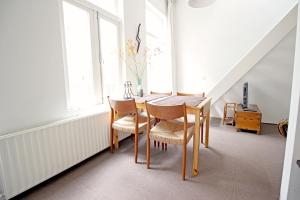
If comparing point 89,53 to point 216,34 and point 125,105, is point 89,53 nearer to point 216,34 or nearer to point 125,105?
point 125,105

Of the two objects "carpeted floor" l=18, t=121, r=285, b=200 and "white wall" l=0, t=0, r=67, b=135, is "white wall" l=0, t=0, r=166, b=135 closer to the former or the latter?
"white wall" l=0, t=0, r=67, b=135

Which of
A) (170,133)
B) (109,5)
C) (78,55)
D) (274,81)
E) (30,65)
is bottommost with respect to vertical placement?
(170,133)

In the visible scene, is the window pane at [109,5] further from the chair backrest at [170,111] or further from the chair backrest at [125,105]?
the chair backrest at [170,111]

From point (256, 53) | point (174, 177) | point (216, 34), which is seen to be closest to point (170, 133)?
point (174, 177)

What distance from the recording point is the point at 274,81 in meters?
3.62

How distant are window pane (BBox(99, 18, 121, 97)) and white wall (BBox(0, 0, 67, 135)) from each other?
82 cm

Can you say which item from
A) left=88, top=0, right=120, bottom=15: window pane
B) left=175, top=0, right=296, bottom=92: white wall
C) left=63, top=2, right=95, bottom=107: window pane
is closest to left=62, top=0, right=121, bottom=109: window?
left=63, top=2, right=95, bottom=107: window pane

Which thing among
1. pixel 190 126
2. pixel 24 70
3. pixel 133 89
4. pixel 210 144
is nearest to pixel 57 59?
pixel 24 70

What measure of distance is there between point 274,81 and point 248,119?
3.95 ft

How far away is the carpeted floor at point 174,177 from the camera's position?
5.26 ft

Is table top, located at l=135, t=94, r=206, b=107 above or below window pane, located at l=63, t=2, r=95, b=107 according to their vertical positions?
below

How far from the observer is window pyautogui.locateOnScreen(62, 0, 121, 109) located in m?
2.10

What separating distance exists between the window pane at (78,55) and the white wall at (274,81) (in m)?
3.39

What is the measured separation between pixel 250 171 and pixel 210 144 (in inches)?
32.0
